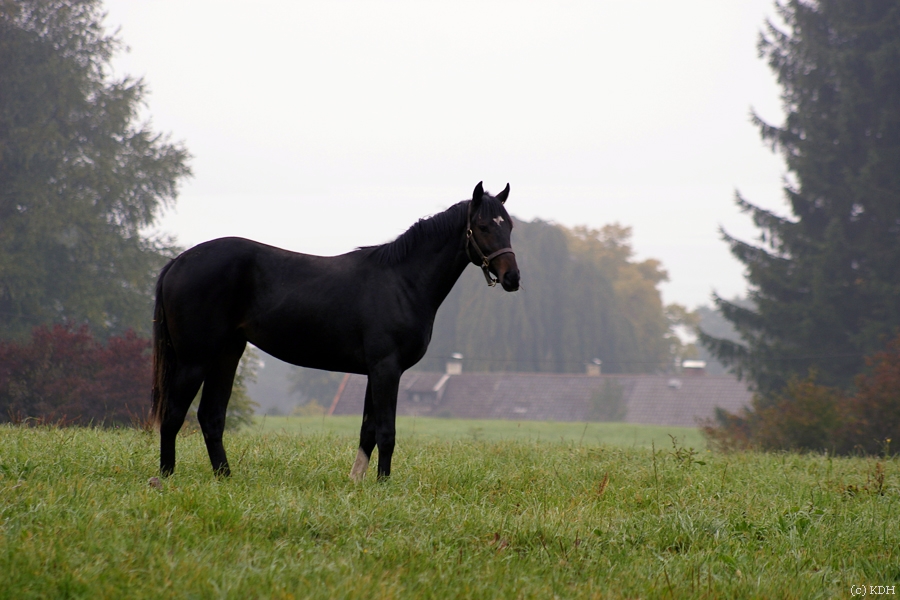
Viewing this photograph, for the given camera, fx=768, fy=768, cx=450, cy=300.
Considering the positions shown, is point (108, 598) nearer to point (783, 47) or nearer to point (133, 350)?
point (133, 350)

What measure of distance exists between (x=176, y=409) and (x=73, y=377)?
47.4 ft

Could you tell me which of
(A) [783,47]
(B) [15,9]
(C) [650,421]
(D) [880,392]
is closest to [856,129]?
(A) [783,47]

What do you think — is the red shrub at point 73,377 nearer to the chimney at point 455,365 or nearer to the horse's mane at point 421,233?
the horse's mane at point 421,233

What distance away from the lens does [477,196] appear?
22.4 feet

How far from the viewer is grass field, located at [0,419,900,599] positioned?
404 cm

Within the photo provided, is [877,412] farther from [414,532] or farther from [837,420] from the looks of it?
[414,532]

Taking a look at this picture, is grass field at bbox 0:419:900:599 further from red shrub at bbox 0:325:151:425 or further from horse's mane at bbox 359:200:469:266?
red shrub at bbox 0:325:151:425

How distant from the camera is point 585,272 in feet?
210

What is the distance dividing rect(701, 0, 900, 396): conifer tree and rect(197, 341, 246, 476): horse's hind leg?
2692 cm

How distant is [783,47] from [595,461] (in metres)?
30.8

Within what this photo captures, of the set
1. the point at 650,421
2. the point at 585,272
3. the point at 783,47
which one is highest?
the point at 783,47

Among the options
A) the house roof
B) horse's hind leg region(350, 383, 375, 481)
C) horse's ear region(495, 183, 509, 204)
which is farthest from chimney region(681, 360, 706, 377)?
horse's hind leg region(350, 383, 375, 481)

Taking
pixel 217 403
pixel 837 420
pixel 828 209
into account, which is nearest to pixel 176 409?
pixel 217 403

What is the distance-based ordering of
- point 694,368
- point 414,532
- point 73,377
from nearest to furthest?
point 414,532 → point 73,377 → point 694,368
